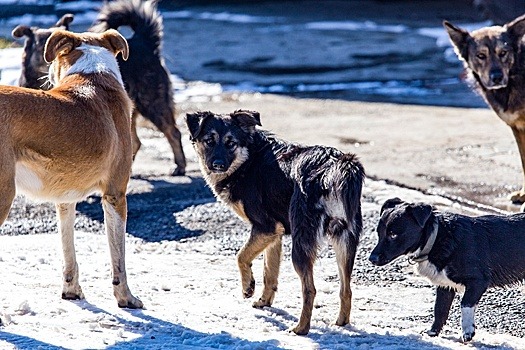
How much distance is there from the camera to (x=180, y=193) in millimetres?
9367

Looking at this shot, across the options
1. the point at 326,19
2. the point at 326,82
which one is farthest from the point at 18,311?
the point at 326,19

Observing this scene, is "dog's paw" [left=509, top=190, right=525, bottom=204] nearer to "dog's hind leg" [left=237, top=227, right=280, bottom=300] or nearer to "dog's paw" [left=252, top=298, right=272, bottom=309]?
"dog's hind leg" [left=237, top=227, right=280, bottom=300]

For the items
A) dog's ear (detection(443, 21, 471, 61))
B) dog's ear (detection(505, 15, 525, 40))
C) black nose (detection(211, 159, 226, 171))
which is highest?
dog's ear (detection(505, 15, 525, 40))

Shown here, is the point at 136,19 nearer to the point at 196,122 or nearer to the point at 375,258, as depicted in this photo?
the point at 196,122

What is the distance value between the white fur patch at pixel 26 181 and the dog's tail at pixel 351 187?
1659mm

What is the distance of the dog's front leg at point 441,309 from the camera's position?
5754 millimetres

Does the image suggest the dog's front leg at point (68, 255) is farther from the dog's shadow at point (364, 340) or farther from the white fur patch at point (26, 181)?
the dog's shadow at point (364, 340)

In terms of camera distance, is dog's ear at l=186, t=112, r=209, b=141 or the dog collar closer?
the dog collar

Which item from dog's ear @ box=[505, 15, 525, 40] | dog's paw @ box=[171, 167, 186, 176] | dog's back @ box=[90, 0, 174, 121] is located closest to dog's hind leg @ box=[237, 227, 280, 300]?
dog's paw @ box=[171, 167, 186, 176]

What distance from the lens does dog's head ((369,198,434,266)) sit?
562 cm

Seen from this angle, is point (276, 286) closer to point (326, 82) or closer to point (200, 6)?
point (326, 82)

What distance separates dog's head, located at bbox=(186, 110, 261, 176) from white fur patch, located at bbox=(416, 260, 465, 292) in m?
1.48

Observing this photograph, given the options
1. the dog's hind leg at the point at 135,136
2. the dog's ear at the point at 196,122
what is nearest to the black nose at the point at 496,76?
the dog's hind leg at the point at 135,136

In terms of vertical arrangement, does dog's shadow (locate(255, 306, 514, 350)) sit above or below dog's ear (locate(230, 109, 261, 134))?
below
